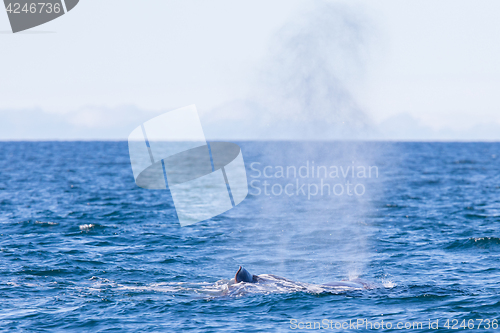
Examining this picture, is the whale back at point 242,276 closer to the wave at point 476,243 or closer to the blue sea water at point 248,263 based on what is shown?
the blue sea water at point 248,263

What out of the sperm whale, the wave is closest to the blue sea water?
the wave

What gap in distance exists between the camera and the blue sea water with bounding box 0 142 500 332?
1598 centimetres

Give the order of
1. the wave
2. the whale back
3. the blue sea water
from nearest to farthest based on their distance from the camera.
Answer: the blue sea water < the whale back < the wave

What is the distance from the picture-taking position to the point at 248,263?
23.9 m

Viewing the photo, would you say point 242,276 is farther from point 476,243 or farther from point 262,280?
point 476,243

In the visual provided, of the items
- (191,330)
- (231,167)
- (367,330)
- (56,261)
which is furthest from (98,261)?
(231,167)

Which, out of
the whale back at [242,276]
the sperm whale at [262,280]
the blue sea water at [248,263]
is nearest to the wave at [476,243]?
the blue sea water at [248,263]

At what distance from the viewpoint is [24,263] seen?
73.2 feet

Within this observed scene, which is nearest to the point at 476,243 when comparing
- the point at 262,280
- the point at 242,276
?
the point at 262,280

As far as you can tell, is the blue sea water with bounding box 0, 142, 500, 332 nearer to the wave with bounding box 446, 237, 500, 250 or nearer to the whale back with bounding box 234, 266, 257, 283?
the wave with bounding box 446, 237, 500, 250

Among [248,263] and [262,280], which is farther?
[248,263]

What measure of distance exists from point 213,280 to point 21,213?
68.3 feet

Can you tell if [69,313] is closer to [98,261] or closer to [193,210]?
[98,261]

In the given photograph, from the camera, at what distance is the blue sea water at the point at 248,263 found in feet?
52.4
